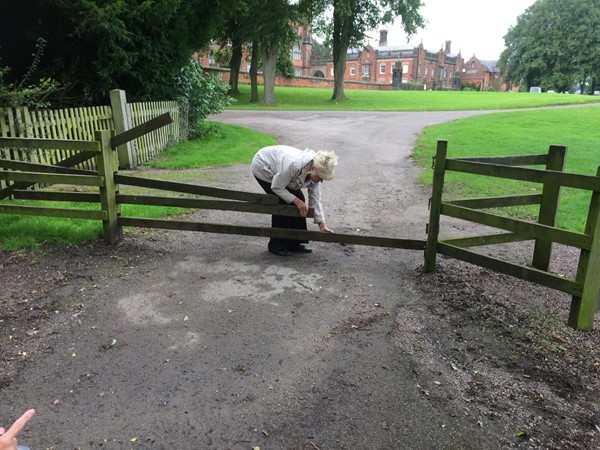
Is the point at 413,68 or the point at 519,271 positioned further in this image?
the point at 413,68

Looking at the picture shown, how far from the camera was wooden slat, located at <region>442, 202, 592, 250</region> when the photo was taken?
13.2ft

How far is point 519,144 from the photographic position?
14727mm

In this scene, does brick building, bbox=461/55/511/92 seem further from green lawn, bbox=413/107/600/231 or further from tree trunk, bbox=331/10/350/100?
green lawn, bbox=413/107/600/231

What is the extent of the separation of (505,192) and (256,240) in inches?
224

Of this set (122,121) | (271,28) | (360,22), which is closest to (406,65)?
(360,22)

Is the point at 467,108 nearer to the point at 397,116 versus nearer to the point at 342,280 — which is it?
the point at 397,116

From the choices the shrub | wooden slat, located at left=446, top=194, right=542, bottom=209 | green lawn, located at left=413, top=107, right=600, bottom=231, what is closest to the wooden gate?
wooden slat, located at left=446, top=194, right=542, bottom=209

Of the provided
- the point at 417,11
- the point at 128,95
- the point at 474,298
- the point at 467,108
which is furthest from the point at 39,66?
the point at 417,11

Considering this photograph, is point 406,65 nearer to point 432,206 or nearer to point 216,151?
point 216,151

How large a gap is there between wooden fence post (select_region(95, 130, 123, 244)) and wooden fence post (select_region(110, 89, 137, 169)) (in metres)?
5.82

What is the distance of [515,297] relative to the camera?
16.2ft

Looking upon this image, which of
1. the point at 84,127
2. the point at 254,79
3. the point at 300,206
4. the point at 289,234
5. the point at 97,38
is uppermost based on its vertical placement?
the point at 97,38

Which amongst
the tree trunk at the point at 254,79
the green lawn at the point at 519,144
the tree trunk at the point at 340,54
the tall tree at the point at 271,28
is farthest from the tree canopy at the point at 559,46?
the tall tree at the point at 271,28

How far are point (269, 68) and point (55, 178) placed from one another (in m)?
29.8
